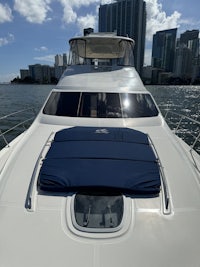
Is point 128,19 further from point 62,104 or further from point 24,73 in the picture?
point 24,73

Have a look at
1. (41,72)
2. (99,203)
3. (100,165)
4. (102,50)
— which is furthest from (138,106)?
(41,72)

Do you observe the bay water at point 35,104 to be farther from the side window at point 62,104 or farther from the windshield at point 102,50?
the side window at point 62,104

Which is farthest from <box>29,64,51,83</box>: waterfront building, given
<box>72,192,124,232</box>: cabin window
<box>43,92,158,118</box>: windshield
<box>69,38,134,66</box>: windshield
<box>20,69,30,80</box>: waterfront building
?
<box>72,192,124,232</box>: cabin window

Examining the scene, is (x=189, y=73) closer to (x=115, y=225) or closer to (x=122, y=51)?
(x=122, y=51)

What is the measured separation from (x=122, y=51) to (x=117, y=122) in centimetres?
454

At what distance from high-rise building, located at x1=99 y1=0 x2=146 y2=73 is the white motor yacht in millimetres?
14525

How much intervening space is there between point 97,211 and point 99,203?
3.3 inches

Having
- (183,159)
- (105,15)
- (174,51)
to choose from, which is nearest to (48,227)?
(183,159)

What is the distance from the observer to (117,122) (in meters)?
4.25

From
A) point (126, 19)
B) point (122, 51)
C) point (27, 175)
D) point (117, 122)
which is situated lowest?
point (27, 175)

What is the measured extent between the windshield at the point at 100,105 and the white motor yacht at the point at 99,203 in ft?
3.20

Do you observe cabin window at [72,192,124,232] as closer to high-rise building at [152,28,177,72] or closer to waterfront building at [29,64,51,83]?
waterfront building at [29,64,51,83]

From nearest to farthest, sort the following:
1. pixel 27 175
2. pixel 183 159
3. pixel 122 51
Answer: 1. pixel 27 175
2. pixel 183 159
3. pixel 122 51

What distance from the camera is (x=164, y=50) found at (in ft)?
334
